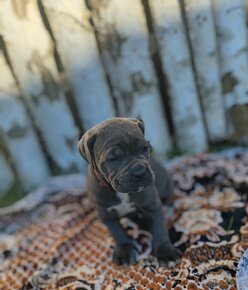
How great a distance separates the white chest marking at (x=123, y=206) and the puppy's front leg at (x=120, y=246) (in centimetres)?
7

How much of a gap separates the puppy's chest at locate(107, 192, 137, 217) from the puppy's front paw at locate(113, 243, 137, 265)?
0.19m

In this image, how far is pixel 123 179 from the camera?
6.63ft

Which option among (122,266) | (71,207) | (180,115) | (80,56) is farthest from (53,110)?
(122,266)

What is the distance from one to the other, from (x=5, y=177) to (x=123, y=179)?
1457 millimetres

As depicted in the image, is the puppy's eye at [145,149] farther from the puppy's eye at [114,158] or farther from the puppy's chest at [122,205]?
the puppy's chest at [122,205]

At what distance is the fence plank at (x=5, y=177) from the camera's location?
316cm

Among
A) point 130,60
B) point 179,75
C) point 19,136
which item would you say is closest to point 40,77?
point 19,136

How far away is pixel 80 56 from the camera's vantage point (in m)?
2.86

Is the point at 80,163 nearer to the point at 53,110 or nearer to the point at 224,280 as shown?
the point at 53,110

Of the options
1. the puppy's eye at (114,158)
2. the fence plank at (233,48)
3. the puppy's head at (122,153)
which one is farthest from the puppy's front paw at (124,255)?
the fence plank at (233,48)

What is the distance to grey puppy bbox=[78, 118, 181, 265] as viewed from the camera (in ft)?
6.66

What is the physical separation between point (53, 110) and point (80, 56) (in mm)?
414

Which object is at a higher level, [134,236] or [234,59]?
[234,59]

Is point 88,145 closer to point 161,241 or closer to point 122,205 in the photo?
point 122,205
